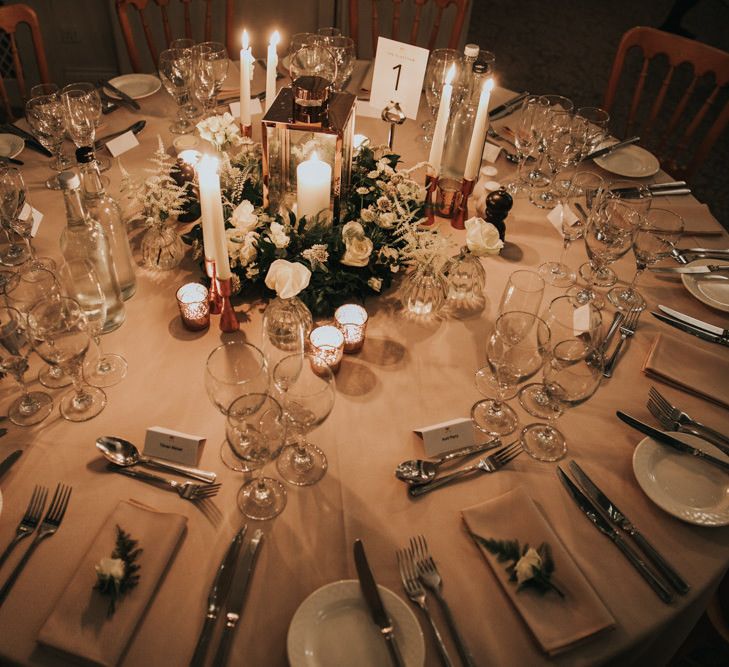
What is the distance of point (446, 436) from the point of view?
1255 mm

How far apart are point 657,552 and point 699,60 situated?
2.18 metres

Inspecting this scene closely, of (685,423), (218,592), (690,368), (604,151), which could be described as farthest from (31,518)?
(604,151)

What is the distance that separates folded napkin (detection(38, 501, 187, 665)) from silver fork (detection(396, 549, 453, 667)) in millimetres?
387

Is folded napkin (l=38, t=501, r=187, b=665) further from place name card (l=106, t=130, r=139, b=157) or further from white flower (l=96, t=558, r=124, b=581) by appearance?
place name card (l=106, t=130, r=139, b=157)

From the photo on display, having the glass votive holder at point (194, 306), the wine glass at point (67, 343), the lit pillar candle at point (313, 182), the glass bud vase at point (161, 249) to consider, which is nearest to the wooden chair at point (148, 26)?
the glass bud vase at point (161, 249)

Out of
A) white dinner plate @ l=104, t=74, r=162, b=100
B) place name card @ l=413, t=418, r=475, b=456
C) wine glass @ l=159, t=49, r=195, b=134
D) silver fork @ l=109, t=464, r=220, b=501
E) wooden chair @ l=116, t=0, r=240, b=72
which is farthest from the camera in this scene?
Answer: wooden chair @ l=116, t=0, r=240, b=72

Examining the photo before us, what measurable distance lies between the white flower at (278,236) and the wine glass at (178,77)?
2.76 ft

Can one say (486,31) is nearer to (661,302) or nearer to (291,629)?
(661,302)

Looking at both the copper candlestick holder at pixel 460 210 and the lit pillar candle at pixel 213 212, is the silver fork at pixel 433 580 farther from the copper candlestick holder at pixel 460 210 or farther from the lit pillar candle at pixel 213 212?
the copper candlestick holder at pixel 460 210

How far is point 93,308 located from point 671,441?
1.27m

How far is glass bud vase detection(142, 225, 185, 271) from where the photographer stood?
1562 millimetres

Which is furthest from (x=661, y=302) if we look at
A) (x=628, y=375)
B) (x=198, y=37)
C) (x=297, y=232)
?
(x=198, y=37)

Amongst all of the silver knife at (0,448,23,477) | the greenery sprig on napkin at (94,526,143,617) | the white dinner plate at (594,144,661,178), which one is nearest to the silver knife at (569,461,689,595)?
the greenery sprig on napkin at (94,526,143,617)

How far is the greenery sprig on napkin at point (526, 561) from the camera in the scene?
102cm
